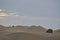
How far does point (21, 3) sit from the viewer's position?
267 cm

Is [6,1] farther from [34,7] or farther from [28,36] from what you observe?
[28,36]

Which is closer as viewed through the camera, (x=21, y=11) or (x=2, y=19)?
(x=2, y=19)

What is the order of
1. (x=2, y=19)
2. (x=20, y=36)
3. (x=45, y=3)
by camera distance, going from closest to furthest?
(x=20, y=36) < (x=2, y=19) < (x=45, y=3)

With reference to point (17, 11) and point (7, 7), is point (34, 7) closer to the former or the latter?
point (17, 11)

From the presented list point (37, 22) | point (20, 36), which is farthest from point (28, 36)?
point (37, 22)

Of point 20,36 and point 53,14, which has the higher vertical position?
point 53,14

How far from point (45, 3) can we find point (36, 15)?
1.05ft

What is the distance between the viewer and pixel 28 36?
0.92 m

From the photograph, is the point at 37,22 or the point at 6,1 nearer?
the point at 37,22

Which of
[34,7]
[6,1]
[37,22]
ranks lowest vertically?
[37,22]

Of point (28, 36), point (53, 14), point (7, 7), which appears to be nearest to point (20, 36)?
point (28, 36)

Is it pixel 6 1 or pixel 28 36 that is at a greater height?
pixel 6 1

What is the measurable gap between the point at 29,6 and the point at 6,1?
0.52 metres

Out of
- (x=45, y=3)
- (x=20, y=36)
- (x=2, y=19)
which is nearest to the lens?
(x=20, y=36)
